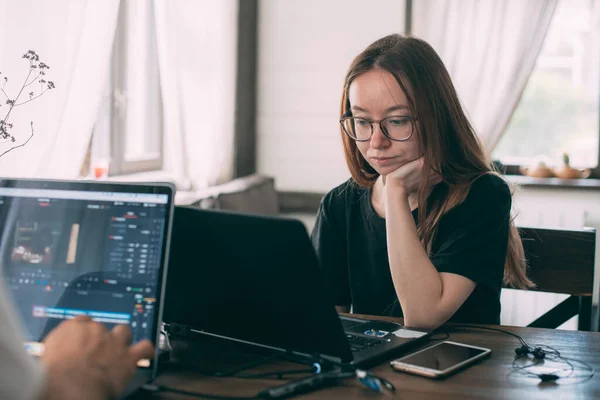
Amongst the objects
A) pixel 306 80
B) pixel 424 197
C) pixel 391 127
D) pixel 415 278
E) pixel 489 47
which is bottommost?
pixel 415 278

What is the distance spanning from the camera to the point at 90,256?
1054 mm

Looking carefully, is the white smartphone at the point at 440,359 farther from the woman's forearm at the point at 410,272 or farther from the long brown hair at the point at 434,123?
the long brown hair at the point at 434,123

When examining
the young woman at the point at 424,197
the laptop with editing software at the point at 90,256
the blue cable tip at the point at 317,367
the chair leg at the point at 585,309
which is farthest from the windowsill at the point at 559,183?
the laptop with editing software at the point at 90,256

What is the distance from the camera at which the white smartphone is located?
1.04 metres

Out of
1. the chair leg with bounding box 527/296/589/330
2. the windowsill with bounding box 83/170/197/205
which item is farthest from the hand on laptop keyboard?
the windowsill with bounding box 83/170/197/205

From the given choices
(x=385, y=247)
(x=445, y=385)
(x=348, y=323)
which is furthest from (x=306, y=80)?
(x=445, y=385)

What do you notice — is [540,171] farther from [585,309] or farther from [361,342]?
[361,342]

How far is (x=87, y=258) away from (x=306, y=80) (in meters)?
3.17

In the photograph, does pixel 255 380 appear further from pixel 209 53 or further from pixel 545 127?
pixel 545 127

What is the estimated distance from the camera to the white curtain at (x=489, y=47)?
3729 millimetres

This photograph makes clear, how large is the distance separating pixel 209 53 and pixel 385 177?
2207mm

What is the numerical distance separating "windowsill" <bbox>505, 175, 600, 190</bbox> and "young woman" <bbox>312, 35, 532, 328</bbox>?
7.09 feet

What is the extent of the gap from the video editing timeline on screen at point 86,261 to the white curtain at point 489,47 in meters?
2.95

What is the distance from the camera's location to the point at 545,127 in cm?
387
